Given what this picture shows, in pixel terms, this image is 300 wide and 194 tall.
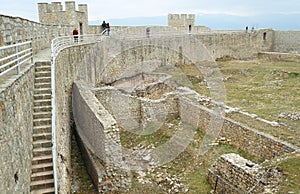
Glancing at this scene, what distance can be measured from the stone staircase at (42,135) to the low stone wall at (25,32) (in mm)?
1045

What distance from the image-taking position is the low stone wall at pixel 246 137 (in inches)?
362

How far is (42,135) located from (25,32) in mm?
3620

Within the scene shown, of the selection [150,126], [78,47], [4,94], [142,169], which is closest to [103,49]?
[78,47]

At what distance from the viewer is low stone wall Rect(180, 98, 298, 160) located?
9.19 m

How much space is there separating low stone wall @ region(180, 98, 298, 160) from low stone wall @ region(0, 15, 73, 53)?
22.4 ft

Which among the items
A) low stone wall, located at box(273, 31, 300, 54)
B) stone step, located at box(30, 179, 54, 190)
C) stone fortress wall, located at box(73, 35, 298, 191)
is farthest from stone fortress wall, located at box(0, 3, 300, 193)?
low stone wall, located at box(273, 31, 300, 54)

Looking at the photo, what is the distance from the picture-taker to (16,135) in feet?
17.6

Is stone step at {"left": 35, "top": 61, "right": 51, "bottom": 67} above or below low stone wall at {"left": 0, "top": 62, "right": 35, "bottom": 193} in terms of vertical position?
above

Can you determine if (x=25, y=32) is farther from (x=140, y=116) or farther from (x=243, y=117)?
(x=243, y=117)

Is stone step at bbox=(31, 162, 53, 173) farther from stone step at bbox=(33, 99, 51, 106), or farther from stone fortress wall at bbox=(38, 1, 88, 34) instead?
stone fortress wall at bbox=(38, 1, 88, 34)

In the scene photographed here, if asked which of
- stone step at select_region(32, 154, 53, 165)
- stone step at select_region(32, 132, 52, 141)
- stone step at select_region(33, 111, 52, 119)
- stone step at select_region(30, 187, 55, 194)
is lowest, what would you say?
stone step at select_region(30, 187, 55, 194)

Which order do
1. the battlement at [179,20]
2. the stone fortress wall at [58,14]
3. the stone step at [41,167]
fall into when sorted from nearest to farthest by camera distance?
1. the stone step at [41,167]
2. the stone fortress wall at [58,14]
3. the battlement at [179,20]

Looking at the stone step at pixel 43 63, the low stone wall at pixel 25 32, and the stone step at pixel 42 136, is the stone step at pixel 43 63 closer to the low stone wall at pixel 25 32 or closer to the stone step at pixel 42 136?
the low stone wall at pixel 25 32

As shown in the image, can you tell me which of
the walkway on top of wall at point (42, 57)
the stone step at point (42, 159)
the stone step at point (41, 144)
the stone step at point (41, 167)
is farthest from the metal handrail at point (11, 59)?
the stone step at point (41, 167)
